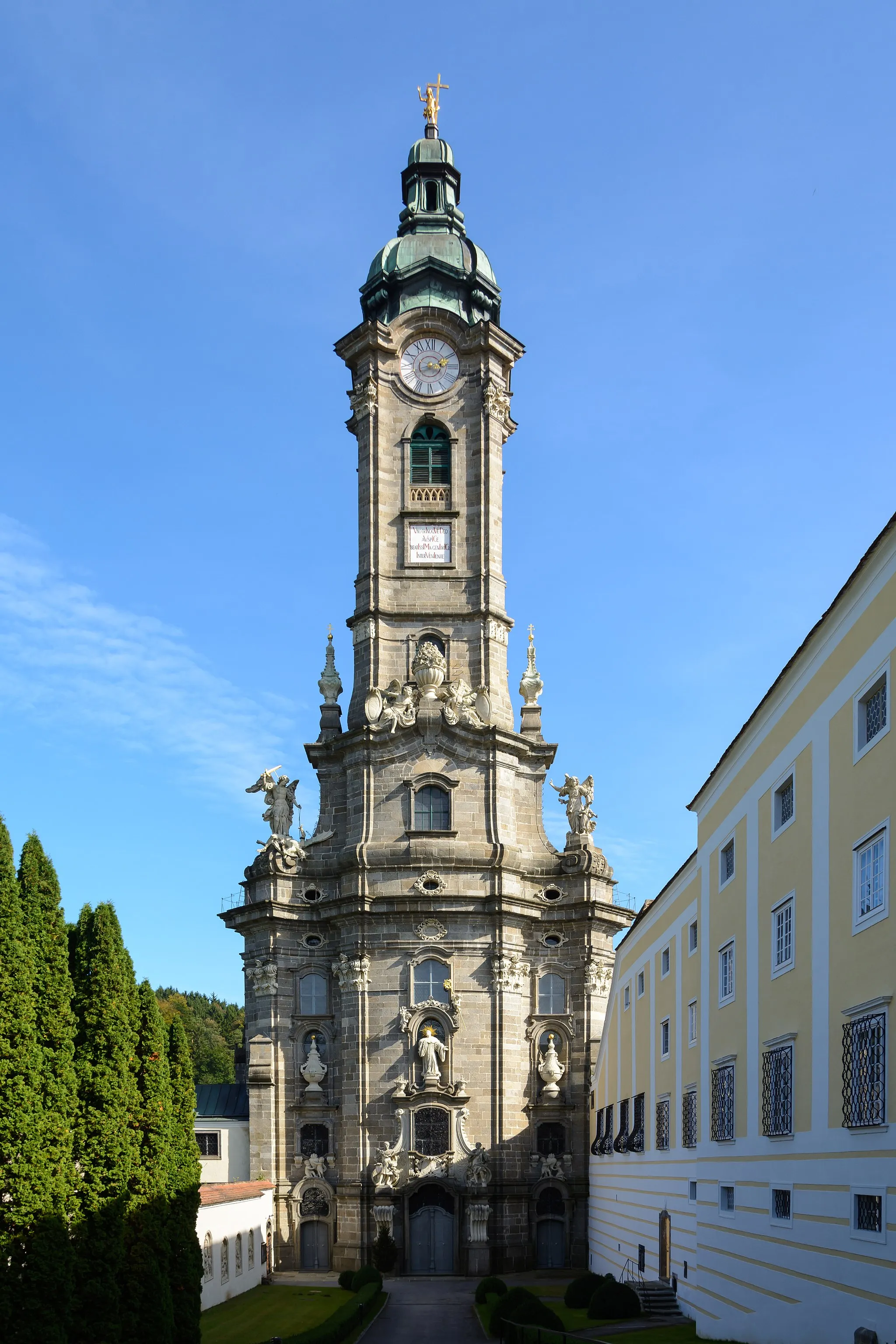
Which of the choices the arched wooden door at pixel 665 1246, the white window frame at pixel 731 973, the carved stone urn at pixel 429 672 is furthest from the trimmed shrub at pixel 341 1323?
the carved stone urn at pixel 429 672

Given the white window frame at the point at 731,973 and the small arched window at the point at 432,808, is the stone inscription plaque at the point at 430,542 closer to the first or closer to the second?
the small arched window at the point at 432,808

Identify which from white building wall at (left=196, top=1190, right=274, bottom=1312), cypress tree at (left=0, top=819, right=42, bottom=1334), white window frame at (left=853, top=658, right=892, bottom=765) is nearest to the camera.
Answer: white window frame at (left=853, top=658, right=892, bottom=765)

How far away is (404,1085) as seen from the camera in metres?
62.9

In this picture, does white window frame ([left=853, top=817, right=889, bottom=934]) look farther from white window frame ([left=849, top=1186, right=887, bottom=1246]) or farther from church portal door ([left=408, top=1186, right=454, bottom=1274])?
church portal door ([left=408, top=1186, right=454, bottom=1274])

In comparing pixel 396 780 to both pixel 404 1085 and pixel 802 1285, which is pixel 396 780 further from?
pixel 802 1285

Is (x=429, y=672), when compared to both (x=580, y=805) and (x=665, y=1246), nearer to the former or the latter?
(x=580, y=805)

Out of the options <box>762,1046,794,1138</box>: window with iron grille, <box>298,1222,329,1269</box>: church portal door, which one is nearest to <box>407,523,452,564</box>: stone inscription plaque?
<box>298,1222,329,1269</box>: church portal door

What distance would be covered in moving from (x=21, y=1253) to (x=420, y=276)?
57.3 m

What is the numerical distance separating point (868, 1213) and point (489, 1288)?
33533 mm

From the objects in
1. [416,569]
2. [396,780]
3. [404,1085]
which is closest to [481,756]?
[396,780]

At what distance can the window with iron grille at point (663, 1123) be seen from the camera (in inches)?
1644

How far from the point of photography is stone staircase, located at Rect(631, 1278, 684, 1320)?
133 feet

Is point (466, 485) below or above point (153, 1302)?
above

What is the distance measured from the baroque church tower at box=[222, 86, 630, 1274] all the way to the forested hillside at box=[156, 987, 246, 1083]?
52124 mm
